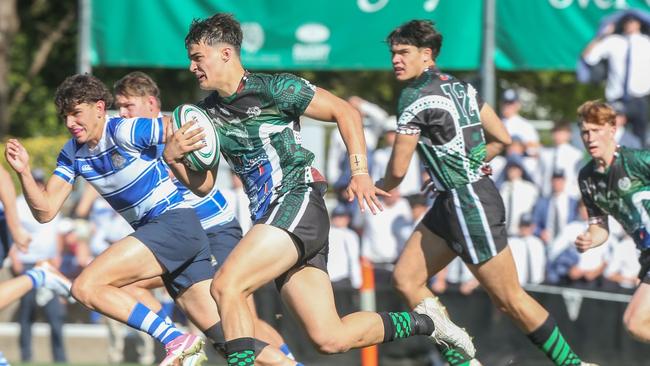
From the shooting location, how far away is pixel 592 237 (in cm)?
782

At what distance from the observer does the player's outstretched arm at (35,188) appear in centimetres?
702

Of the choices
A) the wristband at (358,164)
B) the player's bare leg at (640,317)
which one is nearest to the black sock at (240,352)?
the wristband at (358,164)

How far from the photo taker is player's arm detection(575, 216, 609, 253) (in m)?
7.79

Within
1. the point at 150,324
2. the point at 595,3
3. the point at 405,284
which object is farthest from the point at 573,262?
the point at 150,324

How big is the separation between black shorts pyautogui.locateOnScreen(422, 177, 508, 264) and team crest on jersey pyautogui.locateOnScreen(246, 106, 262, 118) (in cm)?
169

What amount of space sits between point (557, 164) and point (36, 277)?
6019 millimetres

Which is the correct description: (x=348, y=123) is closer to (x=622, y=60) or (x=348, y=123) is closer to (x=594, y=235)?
(x=594, y=235)

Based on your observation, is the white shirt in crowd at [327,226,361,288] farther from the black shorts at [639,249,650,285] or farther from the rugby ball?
the rugby ball

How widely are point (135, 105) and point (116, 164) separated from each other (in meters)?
0.92

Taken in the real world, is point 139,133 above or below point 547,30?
below

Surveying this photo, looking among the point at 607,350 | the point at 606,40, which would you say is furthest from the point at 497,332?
the point at 606,40

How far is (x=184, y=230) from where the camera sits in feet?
24.3

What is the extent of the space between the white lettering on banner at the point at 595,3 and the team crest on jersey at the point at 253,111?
7.56 meters

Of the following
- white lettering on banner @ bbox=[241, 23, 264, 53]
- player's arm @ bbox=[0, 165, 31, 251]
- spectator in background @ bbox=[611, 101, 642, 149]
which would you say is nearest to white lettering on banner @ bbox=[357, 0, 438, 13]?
white lettering on banner @ bbox=[241, 23, 264, 53]
